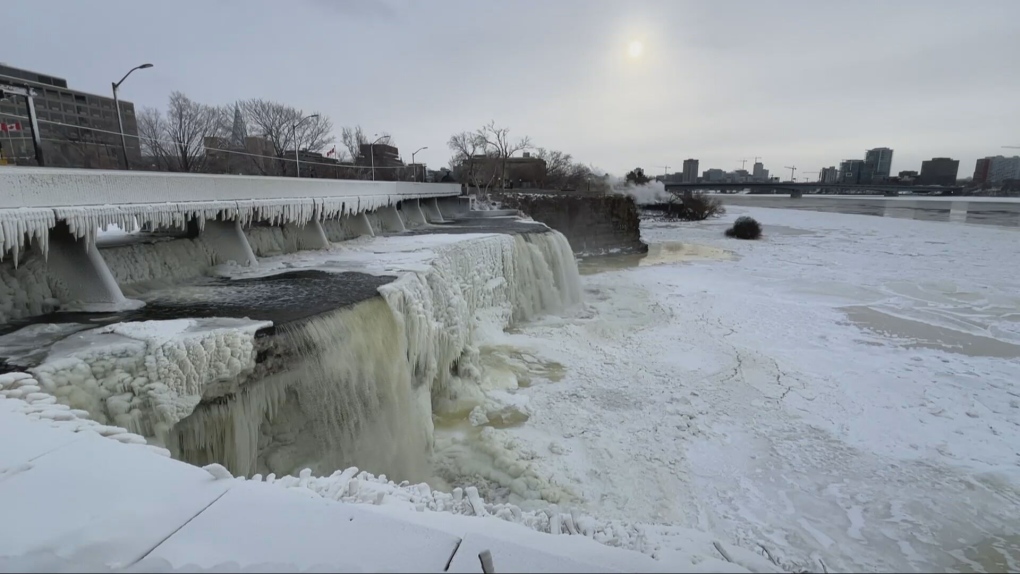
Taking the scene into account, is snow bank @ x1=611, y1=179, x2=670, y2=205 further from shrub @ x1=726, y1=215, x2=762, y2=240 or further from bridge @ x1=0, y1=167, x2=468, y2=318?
bridge @ x1=0, y1=167, x2=468, y2=318

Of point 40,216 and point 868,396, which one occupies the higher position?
point 40,216

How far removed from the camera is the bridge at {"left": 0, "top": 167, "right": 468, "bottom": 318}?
5.54 metres

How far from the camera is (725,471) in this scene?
256 inches

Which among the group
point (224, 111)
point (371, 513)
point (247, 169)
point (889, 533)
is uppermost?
point (224, 111)

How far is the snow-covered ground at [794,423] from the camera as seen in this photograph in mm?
5438

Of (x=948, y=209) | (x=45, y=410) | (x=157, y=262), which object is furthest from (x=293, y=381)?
(x=948, y=209)

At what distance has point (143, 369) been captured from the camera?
4.41m

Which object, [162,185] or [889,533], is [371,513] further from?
[162,185]

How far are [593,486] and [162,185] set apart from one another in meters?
7.78

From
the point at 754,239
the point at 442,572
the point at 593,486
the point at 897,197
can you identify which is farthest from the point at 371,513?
the point at 897,197

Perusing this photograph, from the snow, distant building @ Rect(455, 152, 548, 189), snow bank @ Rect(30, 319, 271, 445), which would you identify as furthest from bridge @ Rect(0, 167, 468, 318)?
distant building @ Rect(455, 152, 548, 189)

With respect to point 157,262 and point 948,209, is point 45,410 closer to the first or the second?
point 157,262

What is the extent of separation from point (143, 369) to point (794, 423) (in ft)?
29.4

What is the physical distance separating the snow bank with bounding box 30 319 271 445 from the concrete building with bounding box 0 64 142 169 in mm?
4823
